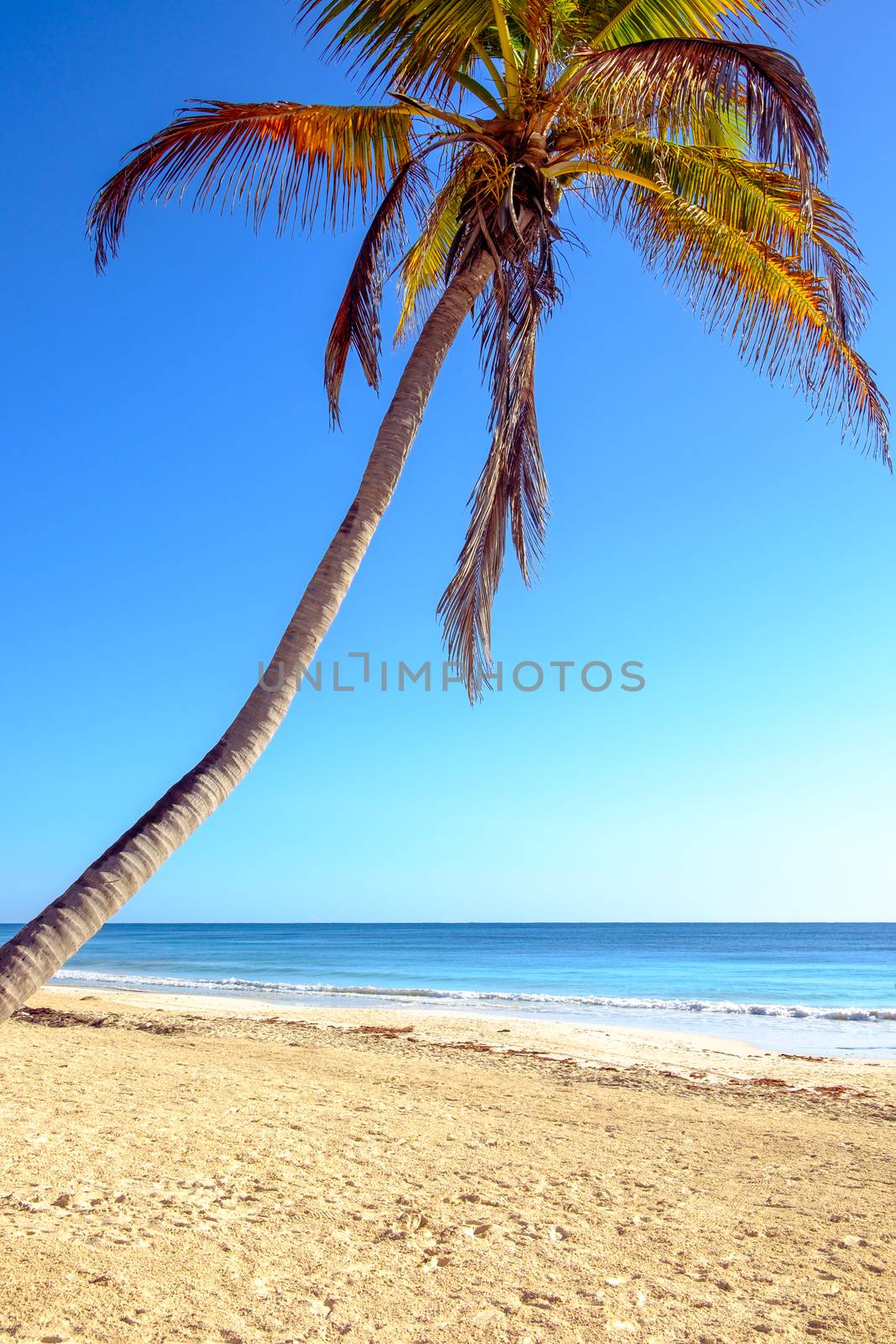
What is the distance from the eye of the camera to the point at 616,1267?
13.1 feet

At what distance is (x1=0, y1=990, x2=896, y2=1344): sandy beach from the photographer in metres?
3.37

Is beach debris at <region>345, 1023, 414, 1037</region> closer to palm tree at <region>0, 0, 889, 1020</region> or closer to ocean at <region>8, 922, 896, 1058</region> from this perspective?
ocean at <region>8, 922, 896, 1058</region>

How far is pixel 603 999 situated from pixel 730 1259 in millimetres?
19607

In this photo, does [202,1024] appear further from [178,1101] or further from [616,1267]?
[616,1267]

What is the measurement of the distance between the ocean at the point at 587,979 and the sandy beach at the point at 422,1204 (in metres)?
9.39

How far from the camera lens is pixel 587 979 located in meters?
32.6

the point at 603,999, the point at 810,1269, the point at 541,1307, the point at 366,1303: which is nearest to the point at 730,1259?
the point at 810,1269

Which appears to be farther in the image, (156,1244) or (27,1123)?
(27,1123)

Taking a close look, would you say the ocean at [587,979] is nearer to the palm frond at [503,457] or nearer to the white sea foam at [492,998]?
the white sea foam at [492,998]

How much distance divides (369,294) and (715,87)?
265 cm

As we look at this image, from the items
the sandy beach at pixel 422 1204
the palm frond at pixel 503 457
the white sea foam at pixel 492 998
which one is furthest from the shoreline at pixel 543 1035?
the palm frond at pixel 503 457

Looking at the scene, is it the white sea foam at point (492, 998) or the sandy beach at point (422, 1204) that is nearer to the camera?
the sandy beach at point (422, 1204)

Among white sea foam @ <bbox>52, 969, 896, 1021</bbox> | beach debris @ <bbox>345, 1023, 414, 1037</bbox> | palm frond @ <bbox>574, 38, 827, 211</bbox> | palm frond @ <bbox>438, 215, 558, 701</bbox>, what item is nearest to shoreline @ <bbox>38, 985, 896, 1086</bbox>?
beach debris @ <bbox>345, 1023, 414, 1037</bbox>

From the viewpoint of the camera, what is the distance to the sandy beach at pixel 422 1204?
337 cm
